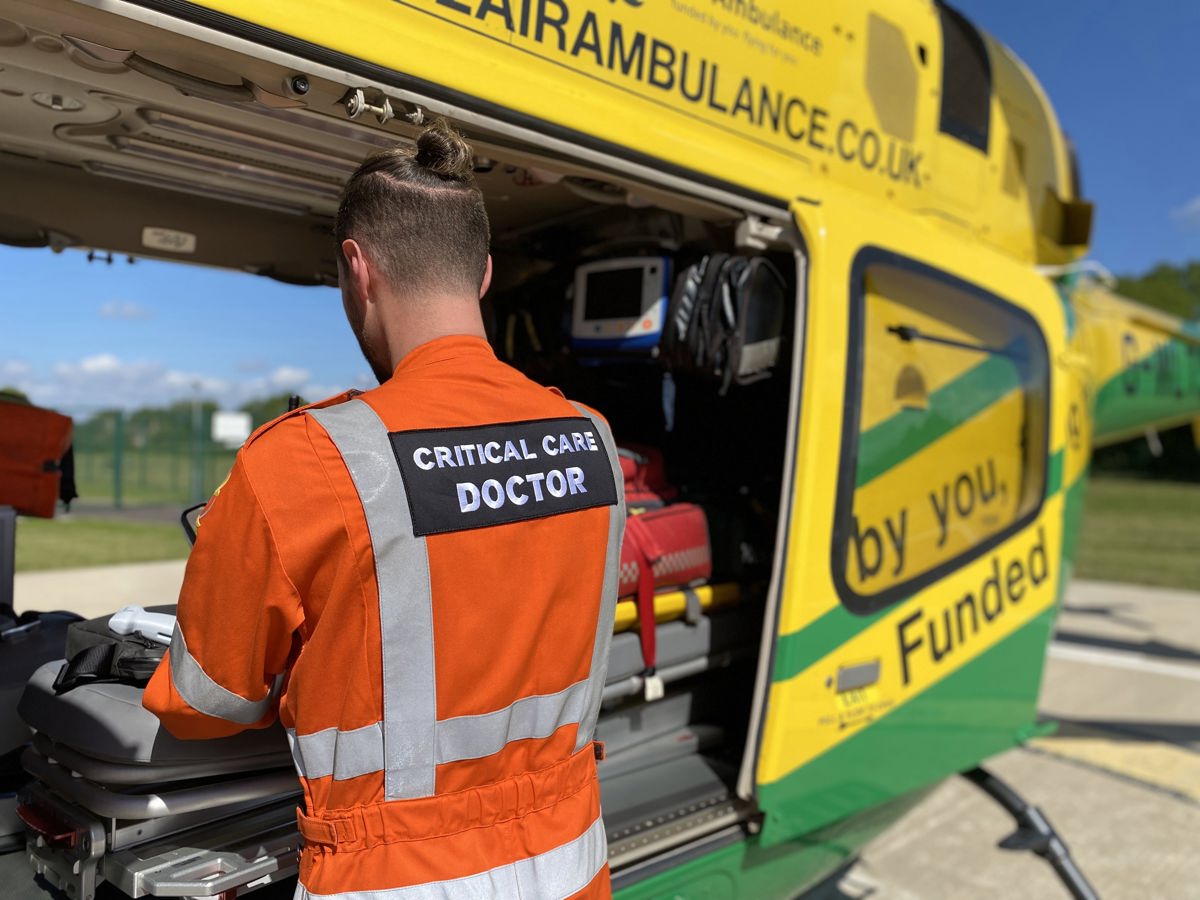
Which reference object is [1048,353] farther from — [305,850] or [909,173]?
[305,850]

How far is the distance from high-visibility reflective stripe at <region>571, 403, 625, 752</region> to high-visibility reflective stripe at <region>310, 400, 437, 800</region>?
0.97 ft

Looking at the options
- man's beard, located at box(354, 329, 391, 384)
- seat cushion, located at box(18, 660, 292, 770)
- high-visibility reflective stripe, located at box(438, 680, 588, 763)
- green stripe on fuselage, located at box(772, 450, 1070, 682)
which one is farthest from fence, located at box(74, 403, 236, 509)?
green stripe on fuselage, located at box(772, 450, 1070, 682)

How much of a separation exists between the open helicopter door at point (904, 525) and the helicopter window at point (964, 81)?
385mm

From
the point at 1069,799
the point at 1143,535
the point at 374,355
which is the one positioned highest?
the point at 374,355

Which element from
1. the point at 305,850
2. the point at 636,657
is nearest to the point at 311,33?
the point at 305,850

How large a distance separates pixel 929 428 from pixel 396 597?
1935 mm

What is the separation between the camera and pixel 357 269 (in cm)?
130

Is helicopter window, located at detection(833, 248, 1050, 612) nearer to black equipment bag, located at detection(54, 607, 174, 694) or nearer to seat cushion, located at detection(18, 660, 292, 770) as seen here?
seat cushion, located at detection(18, 660, 292, 770)

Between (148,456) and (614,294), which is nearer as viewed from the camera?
(614,294)

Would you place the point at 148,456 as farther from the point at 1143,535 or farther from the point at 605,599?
the point at 1143,535

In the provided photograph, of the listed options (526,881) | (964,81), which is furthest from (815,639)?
(964,81)

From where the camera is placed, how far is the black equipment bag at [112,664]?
150 centimetres

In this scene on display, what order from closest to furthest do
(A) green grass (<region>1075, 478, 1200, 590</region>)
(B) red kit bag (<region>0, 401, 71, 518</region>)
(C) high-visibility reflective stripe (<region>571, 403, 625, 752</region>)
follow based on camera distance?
1. (C) high-visibility reflective stripe (<region>571, 403, 625, 752</region>)
2. (B) red kit bag (<region>0, 401, 71, 518</region>)
3. (A) green grass (<region>1075, 478, 1200, 590</region>)

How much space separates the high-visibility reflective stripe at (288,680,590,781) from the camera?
115 centimetres
